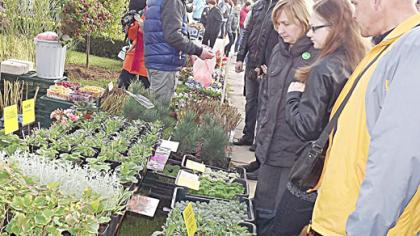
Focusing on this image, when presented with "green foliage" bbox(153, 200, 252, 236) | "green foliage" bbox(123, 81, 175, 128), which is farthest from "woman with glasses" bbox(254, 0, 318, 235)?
"green foliage" bbox(123, 81, 175, 128)

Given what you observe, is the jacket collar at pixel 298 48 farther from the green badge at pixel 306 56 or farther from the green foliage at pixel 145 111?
the green foliage at pixel 145 111

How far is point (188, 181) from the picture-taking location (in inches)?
112

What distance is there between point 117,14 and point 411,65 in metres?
7.87

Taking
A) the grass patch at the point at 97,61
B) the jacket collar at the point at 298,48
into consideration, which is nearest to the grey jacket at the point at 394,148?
the jacket collar at the point at 298,48

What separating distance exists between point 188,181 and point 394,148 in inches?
66.1

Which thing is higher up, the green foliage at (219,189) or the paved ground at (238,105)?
the green foliage at (219,189)

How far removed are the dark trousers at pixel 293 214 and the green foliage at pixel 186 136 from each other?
1414 mm

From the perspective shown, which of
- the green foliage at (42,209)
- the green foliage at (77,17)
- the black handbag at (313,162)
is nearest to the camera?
the green foliage at (42,209)

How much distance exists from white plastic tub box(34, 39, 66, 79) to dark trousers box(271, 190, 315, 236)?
3.16 meters

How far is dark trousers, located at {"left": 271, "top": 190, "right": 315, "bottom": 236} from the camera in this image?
88.6 inches

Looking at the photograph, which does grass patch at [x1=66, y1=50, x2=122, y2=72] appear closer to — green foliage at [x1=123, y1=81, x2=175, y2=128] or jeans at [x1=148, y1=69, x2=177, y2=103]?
jeans at [x1=148, y1=69, x2=177, y2=103]

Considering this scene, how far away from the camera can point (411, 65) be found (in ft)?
4.27

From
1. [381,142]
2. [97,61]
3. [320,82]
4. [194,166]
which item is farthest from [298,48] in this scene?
[97,61]

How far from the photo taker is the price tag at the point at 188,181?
2.78m
